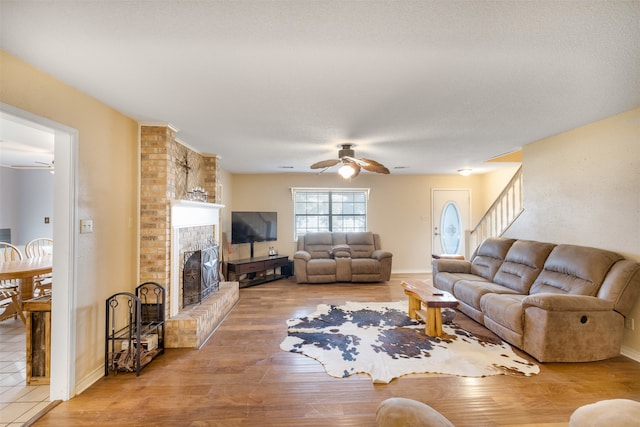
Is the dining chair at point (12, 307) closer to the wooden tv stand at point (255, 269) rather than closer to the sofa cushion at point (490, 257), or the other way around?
the wooden tv stand at point (255, 269)

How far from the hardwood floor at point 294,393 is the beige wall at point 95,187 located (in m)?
0.47

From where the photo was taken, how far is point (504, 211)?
185 inches

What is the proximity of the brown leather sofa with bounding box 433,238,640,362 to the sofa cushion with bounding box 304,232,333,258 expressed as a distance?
123 inches

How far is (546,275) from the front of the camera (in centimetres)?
305

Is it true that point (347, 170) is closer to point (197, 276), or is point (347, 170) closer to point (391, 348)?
point (391, 348)

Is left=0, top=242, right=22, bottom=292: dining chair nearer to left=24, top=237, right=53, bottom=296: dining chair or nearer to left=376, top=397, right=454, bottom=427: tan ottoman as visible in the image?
left=24, top=237, right=53, bottom=296: dining chair

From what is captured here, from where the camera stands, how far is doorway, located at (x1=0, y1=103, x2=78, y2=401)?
1945 millimetres

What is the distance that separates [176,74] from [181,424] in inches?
95.6

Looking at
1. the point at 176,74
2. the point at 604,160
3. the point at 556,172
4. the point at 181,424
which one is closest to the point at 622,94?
the point at 604,160

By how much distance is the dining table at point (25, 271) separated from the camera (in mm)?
2596

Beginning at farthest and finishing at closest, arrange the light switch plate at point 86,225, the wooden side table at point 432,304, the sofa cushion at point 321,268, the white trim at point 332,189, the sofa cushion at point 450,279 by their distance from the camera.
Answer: the white trim at point 332,189
the sofa cushion at point 321,268
the sofa cushion at point 450,279
the wooden side table at point 432,304
the light switch plate at point 86,225

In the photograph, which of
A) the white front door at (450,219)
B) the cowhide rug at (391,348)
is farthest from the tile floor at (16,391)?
the white front door at (450,219)

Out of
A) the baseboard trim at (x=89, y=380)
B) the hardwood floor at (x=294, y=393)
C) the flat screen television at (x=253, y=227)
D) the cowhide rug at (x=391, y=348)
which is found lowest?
the hardwood floor at (x=294, y=393)

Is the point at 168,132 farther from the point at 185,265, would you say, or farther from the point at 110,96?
the point at 185,265
